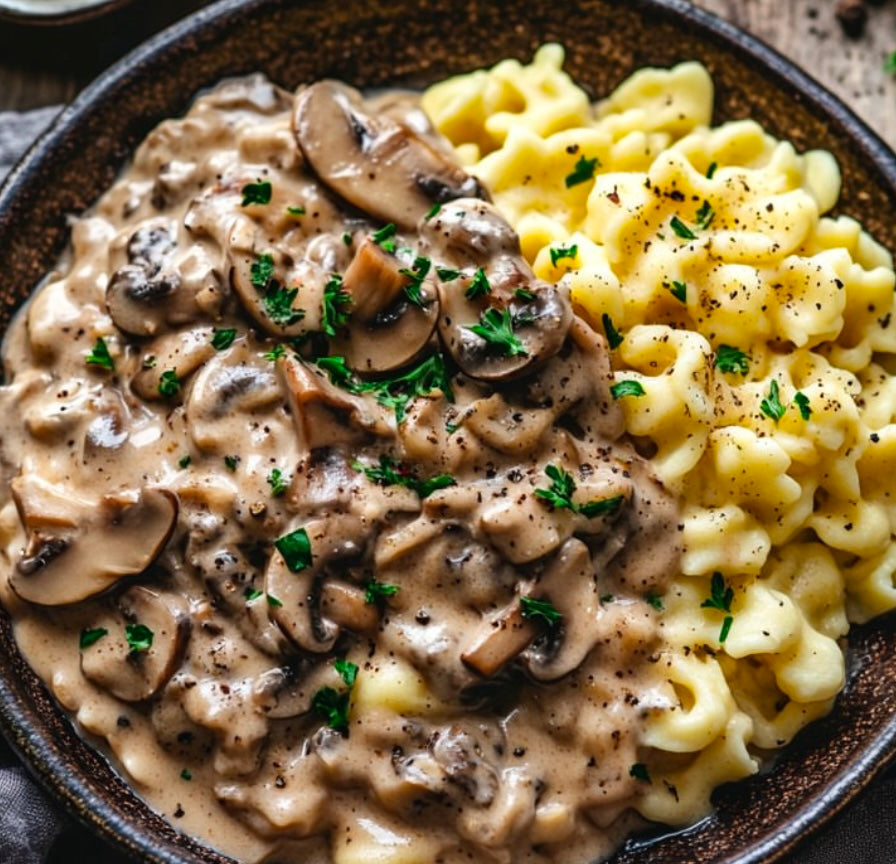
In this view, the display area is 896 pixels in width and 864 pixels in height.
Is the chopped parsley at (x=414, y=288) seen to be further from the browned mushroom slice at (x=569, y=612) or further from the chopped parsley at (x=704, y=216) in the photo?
the chopped parsley at (x=704, y=216)

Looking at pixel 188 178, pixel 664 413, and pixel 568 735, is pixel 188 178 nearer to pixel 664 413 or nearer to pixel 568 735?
pixel 664 413

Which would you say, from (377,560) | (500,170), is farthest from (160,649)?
(500,170)

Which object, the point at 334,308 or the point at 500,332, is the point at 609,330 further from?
the point at 334,308

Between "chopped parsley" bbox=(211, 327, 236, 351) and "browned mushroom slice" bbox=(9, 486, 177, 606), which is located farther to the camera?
"chopped parsley" bbox=(211, 327, 236, 351)

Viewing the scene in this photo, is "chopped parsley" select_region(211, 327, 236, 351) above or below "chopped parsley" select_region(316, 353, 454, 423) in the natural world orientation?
below

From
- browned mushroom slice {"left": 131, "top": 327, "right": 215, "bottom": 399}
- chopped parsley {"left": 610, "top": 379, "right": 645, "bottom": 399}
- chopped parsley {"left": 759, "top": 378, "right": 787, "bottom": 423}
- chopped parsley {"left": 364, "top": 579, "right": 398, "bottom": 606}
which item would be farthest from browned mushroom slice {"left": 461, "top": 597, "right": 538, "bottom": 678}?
browned mushroom slice {"left": 131, "top": 327, "right": 215, "bottom": 399}

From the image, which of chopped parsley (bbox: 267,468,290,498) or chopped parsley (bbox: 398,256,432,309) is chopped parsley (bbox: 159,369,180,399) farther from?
chopped parsley (bbox: 398,256,432,309)

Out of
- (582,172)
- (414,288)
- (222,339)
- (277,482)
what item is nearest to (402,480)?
(277,482)
